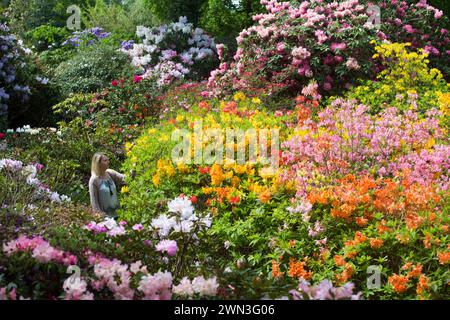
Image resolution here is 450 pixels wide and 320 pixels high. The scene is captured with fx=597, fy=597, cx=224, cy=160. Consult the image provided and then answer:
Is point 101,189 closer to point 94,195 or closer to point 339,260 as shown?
point 94,195

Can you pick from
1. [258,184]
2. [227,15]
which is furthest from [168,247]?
[227,15]

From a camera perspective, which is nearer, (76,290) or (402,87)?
(76,290)

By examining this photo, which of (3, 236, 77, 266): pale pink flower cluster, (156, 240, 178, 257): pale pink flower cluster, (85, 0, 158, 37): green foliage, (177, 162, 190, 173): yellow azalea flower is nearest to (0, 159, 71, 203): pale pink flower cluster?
(177, 162, 190, 173): yellow azalea flower

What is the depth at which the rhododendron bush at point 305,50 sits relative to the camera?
868 centimetres

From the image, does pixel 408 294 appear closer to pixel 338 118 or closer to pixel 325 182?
pixel 325 182

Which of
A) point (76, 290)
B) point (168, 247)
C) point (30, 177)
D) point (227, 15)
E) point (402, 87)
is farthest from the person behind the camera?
point (227, 15)

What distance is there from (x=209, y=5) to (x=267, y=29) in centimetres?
566

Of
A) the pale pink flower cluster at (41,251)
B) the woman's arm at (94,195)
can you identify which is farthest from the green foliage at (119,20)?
the pale pink flower cluster at (41,251)

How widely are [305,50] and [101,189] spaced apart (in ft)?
14.4

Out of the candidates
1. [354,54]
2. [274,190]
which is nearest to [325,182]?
[274,190]

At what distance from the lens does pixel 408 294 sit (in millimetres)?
3545

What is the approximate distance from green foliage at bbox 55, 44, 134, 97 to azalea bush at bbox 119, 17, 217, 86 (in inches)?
20.4

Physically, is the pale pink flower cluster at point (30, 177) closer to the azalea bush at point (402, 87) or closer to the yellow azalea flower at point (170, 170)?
the yellow azalea flower at point (170, 170)

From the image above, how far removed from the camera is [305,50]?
8.62 metres
